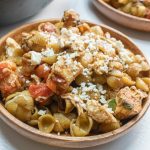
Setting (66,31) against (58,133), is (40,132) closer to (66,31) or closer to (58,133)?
(58,133)

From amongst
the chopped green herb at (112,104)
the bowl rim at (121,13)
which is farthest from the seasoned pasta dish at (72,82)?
the bowl rim at (121,13)

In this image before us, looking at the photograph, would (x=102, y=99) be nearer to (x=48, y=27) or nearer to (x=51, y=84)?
(x=51, y=84)

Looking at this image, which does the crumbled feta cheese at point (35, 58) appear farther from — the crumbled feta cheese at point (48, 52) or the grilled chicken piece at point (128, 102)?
the grilled chicken piece at point (128, 102)

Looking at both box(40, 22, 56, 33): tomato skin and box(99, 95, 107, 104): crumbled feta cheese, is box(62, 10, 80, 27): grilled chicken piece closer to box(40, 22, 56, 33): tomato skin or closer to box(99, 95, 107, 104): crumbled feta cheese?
box(40, 22, 56, 33): tomato skin

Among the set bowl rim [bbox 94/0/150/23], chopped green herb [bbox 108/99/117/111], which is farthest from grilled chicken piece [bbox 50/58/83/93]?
bowl rim [bbox 94/0/150/23]

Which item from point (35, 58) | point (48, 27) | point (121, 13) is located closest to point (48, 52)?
point (35, 58)

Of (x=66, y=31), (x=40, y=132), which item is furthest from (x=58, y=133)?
(x=66, y=31)
